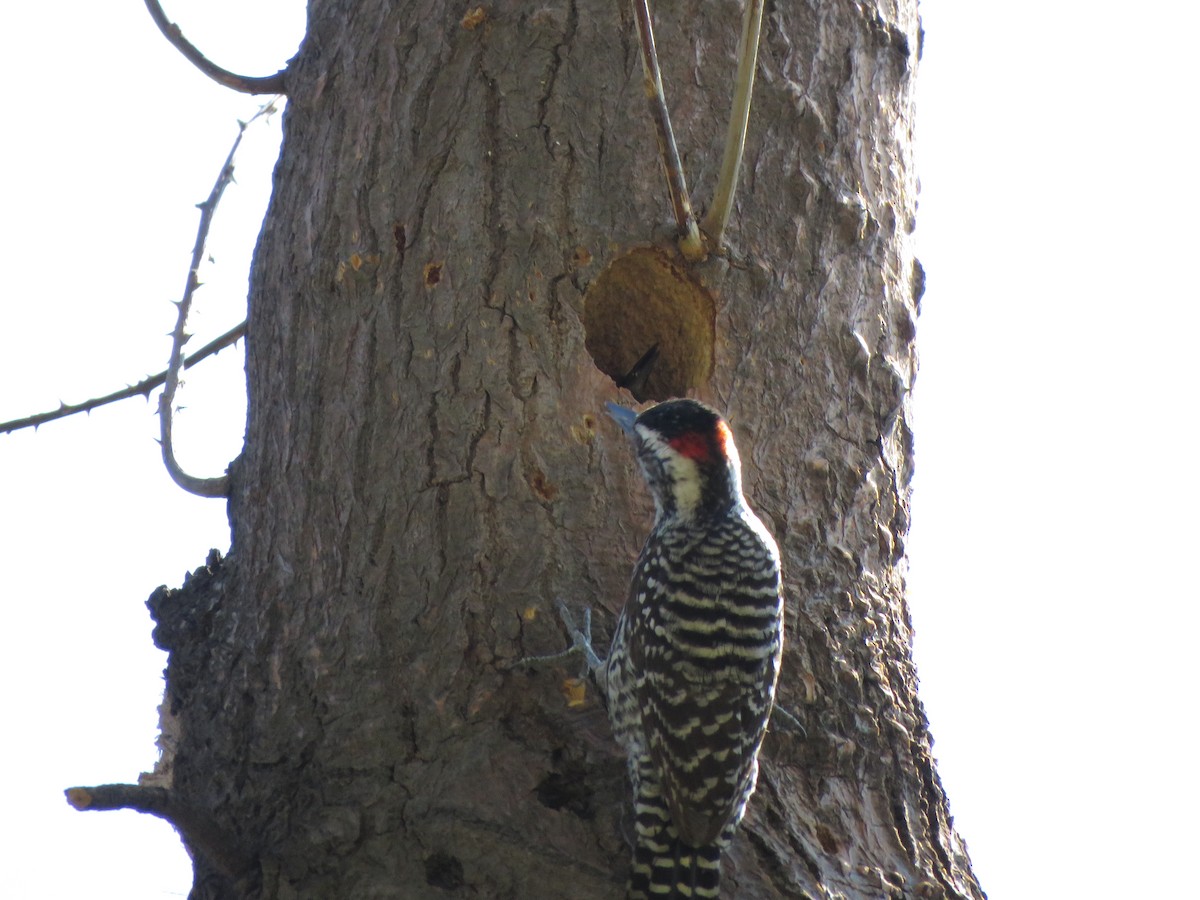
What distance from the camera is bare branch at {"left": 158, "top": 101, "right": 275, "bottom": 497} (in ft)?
16.7

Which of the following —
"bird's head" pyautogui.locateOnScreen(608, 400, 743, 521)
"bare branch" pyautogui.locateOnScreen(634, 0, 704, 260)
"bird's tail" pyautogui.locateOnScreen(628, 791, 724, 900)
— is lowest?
"bird's tail" pyautogui.locateOnScreen(628, 791, 724, 900)

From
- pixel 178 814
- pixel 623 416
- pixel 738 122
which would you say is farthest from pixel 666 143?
pixel 178 814

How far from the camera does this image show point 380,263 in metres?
4.88

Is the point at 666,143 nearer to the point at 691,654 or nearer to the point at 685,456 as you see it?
the point at 685,456

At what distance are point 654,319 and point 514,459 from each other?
3.17ft

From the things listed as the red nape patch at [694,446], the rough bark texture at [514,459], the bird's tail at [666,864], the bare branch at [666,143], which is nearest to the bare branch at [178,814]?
the rough bark texture at [514,459]

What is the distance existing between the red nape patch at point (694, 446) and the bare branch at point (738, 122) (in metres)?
0.67

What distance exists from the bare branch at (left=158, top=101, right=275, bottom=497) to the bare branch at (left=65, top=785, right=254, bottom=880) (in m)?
1.35

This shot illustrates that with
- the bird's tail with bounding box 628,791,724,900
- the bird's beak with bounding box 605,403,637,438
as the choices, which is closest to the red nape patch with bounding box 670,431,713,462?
the bird's beak with bounding box 605,403,637,438

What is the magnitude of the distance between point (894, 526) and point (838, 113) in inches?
58.9

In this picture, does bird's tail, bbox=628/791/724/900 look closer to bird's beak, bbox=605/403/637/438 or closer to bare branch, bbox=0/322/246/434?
bird's beak, bbox=605/403/637/438

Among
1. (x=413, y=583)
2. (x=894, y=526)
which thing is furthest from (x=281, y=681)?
(x=894, y=526)

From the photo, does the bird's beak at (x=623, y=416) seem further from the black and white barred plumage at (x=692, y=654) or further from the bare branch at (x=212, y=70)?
the bare branch at (x=212, y=70)

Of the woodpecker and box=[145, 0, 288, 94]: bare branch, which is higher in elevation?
box=[145, 0, 288, 94]: bare branch
